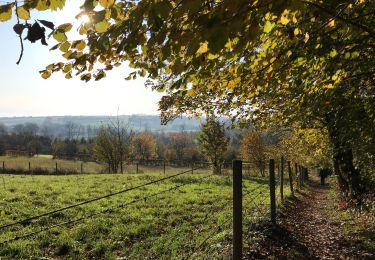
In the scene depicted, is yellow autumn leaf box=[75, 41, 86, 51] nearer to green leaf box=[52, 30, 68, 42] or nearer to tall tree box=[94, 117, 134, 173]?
green leaf box=[52, 30, 68, 42]

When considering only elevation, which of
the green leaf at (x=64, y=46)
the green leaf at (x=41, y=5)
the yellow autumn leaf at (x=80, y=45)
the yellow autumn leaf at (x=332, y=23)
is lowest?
the green leaf at (x=64, y=46)

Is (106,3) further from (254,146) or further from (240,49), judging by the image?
(254,146)

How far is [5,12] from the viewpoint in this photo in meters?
2.63

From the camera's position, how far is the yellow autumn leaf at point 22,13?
8.31 ft

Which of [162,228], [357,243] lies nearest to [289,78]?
[357,243]

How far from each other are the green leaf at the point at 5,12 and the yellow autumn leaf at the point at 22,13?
0.39 feet

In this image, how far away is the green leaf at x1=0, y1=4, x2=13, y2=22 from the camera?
261 centimetres

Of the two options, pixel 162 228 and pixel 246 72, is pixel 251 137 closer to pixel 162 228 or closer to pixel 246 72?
pixel 162 228

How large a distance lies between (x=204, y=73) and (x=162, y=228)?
24.0 feet

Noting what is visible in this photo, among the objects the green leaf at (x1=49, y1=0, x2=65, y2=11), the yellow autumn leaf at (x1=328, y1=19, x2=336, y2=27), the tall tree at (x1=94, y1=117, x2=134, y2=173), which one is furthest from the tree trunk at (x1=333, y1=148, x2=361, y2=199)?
the tall tree at (x1=94, y1=117, x2=134, y2=173)

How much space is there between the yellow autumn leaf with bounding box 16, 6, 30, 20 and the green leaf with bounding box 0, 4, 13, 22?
0.39 ft

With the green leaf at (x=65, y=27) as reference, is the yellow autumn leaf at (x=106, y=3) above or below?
above

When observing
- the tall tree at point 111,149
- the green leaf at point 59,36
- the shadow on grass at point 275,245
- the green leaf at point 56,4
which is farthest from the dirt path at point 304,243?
the tall tree at point 111,149

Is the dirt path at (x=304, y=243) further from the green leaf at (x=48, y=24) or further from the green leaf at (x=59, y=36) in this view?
the green leaf at (x=48, y=24)
